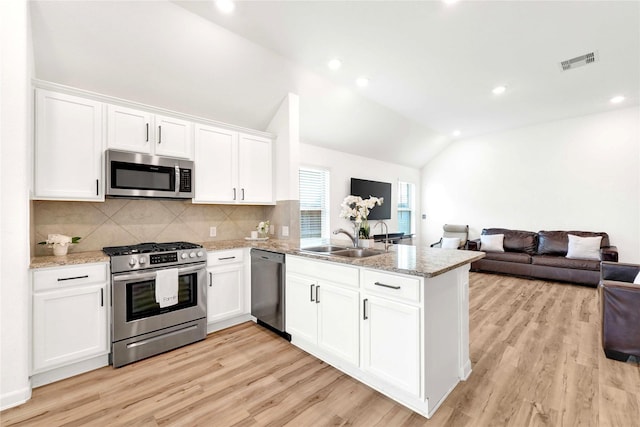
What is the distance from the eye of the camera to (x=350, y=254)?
2637mm

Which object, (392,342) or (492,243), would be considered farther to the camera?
(492,243)

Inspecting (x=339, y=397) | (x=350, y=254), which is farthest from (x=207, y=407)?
(x=350, y=254)

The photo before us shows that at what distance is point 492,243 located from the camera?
5734 millimetres

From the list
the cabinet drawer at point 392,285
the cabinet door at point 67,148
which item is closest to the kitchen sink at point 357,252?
the cabinet drawer at point 392,285

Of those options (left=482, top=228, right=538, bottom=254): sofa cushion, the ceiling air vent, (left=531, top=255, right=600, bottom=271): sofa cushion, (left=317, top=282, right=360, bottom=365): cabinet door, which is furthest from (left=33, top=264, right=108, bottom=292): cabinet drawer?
(left=482, top=228, right=538, bottom=254): sofa cushion

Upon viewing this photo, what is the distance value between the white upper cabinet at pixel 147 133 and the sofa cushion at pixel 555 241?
6334 mm

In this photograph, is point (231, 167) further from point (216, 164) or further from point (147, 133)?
point (147, 133)

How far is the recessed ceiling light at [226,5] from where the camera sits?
7.64ft

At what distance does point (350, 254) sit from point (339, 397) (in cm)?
114

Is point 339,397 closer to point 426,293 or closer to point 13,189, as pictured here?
point 426,293

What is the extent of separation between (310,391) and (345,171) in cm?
417

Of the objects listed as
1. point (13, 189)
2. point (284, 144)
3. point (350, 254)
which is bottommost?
point (350, 254)

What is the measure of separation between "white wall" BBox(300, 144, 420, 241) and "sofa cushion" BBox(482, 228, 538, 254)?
7.54 ft

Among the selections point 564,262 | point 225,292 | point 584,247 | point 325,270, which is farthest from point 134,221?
point 584,247
